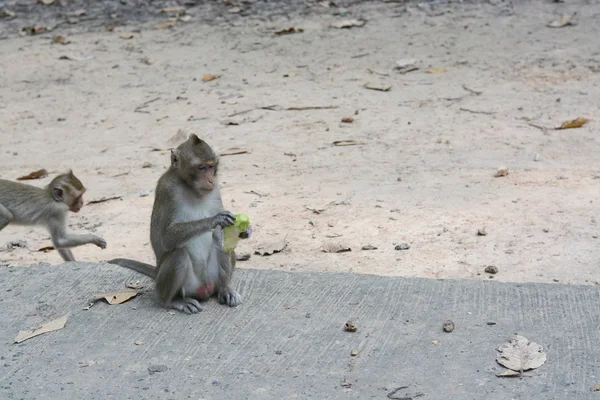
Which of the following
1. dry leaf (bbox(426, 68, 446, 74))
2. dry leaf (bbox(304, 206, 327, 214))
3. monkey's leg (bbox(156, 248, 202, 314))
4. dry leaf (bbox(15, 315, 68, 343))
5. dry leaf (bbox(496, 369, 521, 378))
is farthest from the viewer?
dry leaf (bbox(426, 68, 446, 74))

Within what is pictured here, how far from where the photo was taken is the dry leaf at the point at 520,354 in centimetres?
398

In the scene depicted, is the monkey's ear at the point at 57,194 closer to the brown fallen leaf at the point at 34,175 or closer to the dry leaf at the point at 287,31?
the brown fallen leaf at the point at 34,175

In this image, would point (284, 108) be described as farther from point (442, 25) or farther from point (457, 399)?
point (457, 399)

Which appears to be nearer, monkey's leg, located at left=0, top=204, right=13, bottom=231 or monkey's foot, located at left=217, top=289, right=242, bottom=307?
monkey's foot, located at left=217, top=289, right=242, bottom=307

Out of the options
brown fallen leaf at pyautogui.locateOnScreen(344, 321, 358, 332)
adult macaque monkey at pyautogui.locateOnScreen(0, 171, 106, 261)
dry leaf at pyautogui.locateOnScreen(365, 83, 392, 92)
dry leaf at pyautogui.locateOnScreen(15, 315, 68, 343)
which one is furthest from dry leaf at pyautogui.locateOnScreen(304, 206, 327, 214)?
dry leaf at pyautogui.locateOnScreen(365, 83, 392, 92)

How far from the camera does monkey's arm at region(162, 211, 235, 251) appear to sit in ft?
15.0

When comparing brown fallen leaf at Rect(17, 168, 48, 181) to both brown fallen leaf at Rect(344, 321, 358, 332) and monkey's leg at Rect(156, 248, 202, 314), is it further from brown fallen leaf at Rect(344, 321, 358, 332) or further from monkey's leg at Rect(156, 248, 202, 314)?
brown fallen leaf at Rect(344, 321, 358, 332)

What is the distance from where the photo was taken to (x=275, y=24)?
39.7 feet

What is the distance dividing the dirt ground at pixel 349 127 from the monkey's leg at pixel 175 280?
1116mm

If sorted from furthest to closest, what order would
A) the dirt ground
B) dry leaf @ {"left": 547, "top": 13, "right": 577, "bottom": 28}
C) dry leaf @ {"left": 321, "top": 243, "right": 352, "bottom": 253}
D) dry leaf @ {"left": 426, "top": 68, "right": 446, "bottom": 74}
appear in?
dry leaf @ {"left": 547, "top": 13, "right": 577, "bottom": 28} → dry leaf @ {"left": 426, "top": 68, "right": 446, "bottom": 74} → the dirt ground → dry leaf @ {"left": 321, "top": 243, "right": 352, "bottom": 253}

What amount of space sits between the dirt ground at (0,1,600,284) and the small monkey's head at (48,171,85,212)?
0.39 m

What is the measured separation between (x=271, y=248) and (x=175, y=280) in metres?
1.43

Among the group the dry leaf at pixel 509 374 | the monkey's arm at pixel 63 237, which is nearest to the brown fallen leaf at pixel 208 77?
the monkey's arm at pixel 63 237

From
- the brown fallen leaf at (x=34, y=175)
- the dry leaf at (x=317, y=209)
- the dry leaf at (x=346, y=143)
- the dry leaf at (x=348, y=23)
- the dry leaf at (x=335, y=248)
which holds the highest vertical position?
the dry leaf at (x=335, y=248)
